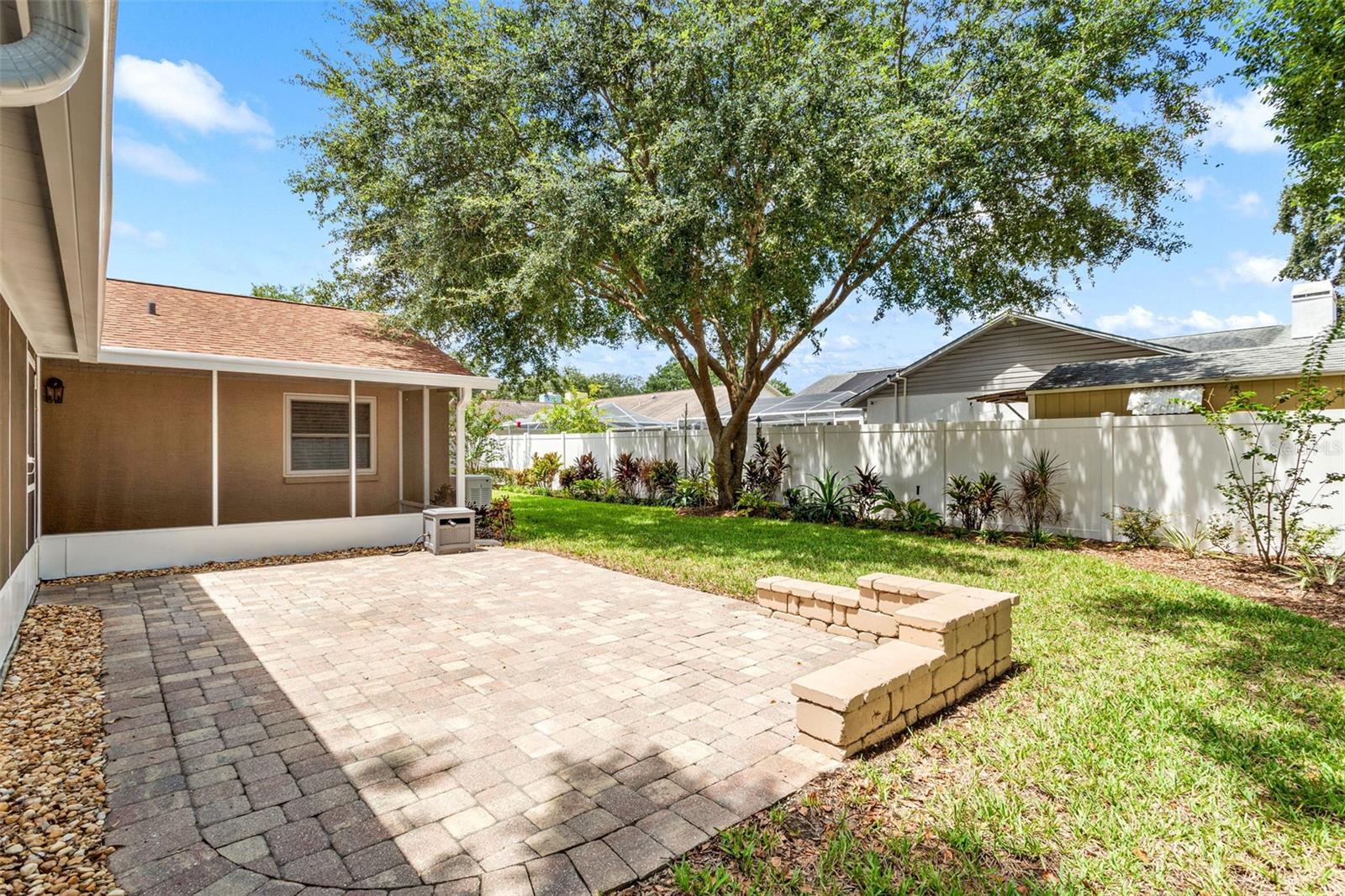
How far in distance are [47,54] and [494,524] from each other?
955 centimetres

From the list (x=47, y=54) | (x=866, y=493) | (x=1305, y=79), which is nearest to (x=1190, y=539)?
(x=866, y=493)

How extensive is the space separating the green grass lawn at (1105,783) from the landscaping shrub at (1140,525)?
3.28m

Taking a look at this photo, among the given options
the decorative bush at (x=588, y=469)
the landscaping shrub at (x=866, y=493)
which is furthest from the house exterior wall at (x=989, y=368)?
the decorative bush at (x=588, y=469)

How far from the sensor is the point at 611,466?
18.4 metres

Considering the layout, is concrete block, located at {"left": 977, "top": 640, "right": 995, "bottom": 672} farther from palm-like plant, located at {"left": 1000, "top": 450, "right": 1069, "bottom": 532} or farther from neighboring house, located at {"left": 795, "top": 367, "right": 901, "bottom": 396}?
neighboring house, located at {"left": 795, "top": 367, "right": 901, "bottom": 396}

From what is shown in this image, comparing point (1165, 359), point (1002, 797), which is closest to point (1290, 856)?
point (1002, 797)

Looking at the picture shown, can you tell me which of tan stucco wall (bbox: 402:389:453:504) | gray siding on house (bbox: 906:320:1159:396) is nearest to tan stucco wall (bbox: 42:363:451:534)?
tan stucco wall (bbox: 402:389:453:504)

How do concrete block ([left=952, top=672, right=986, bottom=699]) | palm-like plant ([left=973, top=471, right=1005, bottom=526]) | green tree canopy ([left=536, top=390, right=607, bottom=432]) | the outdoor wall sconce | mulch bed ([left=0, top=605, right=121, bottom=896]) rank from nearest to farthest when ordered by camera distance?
1. mulch bed ([left=0, top=605, right=121, bottom=896])
2. concrete block ([left=952, top=672, right=986, bottom=699])
3. the outdoor wall sconce
4. palm-like plant ([left=973, top=471, right=1005, bottom=526])
5. green tree canopy ([left=536, top=390, right=607, bottom=432])

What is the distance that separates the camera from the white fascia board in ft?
24.6

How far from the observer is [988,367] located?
672 inches

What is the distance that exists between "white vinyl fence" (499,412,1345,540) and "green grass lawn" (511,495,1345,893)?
128 inches

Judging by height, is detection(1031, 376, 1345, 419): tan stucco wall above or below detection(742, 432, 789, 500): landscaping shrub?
above

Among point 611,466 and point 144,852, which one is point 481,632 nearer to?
point 144,852

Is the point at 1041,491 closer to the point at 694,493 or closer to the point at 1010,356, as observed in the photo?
the point at 694,493
